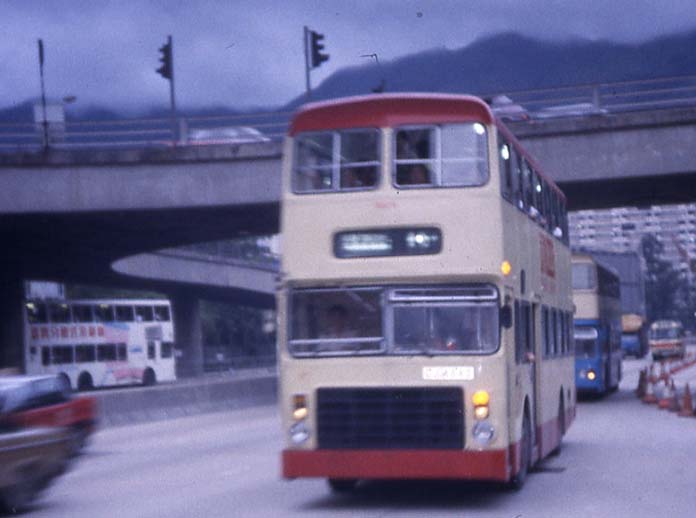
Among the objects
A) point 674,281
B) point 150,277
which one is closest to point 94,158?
point 150,277

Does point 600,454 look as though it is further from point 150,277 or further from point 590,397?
point 150,277

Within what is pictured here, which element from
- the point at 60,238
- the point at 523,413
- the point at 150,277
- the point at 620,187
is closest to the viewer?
the point at 523,413

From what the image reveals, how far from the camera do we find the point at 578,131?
2847cm

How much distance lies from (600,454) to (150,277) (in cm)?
3935

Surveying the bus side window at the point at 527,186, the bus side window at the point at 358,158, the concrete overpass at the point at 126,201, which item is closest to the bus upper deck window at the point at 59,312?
the concrete overpass at the point at 126,201

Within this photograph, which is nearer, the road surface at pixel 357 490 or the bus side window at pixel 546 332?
the road surface at pixel 357 490

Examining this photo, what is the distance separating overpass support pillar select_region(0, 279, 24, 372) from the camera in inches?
Result: 1710

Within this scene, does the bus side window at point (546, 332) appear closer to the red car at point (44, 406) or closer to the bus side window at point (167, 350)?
the red car at point (44, 406)

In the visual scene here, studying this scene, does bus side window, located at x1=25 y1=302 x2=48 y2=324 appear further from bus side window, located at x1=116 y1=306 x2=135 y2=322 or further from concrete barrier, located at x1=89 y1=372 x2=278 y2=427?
concrete barrier, located at x1=89 y1=372 x2=278 y2=427

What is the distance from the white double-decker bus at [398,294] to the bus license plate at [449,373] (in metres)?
0.01

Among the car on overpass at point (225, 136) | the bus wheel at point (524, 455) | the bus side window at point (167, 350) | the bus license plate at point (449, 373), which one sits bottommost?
the bus side window at point (167, 350)

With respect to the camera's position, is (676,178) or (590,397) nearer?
(676,178)

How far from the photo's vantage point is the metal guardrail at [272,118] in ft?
93.7

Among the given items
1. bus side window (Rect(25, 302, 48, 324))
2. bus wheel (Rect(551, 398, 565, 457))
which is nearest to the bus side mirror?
bus wheel (Rect(551, 398, 565, 457))
